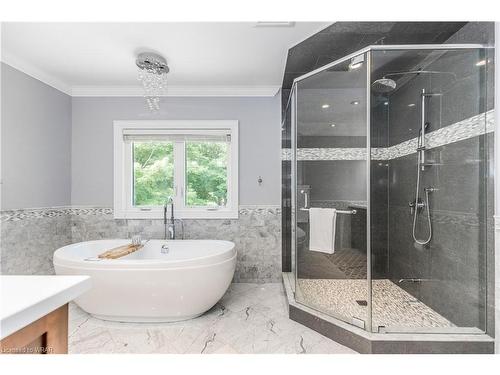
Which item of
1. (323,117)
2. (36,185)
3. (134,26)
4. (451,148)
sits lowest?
(36,185)

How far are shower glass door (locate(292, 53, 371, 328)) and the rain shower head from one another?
0.12m

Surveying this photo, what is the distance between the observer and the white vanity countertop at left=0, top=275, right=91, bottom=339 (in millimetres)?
518

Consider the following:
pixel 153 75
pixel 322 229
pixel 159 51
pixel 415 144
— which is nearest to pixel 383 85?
pixel 415 144

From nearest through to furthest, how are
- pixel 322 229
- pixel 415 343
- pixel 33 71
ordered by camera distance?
pixel 415 343, pixel 322 229, pixel 33 71

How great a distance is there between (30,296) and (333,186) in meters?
2.12

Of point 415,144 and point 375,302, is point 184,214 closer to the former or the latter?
point 375,302

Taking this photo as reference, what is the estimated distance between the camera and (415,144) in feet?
7.16

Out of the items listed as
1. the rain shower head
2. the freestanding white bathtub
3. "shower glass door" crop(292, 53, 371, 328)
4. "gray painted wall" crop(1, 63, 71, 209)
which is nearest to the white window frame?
"gray painted wall" crop(1, 63, 71, 209)

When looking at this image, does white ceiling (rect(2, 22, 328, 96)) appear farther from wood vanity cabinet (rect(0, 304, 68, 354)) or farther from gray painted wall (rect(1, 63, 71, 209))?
wood vanity cabinet (rect(0, 304, 68, 354))
